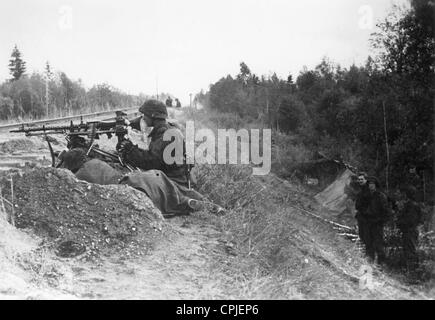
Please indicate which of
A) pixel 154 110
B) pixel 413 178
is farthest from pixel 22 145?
pixel 413 178

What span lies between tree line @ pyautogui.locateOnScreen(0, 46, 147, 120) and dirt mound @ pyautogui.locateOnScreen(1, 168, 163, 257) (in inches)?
558

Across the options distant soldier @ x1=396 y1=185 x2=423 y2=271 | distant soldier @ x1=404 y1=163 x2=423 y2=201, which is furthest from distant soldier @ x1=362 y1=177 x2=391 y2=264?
distant soldier @ x1=404 y1=163 x2=423 y2=201

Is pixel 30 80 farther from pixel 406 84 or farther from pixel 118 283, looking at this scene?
pixel 118 283

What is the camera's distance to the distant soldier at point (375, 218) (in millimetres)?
9633

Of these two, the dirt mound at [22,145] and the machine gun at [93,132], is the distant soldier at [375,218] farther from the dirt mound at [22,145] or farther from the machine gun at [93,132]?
the dirt mound at [22,145]

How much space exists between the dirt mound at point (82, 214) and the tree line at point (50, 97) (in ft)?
46.5

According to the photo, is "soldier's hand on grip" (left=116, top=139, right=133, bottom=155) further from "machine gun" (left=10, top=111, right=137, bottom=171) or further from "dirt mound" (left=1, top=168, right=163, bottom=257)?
"dirt mound" (left=1, top=168, right=163, bottom=257)

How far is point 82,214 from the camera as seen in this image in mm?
5395

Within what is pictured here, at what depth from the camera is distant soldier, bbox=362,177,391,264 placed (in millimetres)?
9633

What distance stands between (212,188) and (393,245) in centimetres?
460

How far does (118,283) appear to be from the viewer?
4.21 meters

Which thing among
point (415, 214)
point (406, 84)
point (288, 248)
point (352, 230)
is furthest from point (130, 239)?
point (406, 84)

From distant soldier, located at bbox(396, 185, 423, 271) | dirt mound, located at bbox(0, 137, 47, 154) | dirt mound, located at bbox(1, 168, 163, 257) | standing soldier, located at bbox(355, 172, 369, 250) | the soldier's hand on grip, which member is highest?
the soldier's hand on grip
